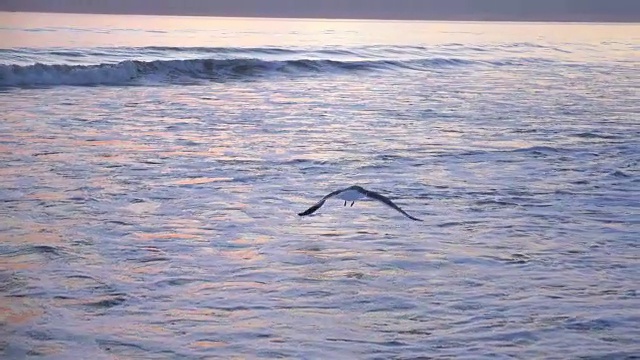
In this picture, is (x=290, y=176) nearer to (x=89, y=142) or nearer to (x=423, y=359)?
(x=89, y=142)

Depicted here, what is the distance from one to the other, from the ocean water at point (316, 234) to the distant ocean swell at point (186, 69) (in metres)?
6.21

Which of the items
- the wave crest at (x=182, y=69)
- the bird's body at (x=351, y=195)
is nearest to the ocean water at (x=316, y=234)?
the bird's body at (x=351, y=195)

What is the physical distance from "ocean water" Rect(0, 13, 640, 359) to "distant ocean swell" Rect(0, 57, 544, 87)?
6.21 meters

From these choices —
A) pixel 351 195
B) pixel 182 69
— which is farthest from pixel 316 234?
pixel 182 69

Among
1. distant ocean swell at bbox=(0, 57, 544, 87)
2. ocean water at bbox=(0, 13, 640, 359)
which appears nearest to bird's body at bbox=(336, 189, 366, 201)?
ocean water at bbox=(0, 13, 640, 359)

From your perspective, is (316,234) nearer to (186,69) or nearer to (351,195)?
(351,195)

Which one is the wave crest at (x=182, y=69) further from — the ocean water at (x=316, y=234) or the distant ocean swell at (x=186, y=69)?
the ocean water at (x=316, y=234)

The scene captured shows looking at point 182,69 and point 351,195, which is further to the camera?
point 182,69

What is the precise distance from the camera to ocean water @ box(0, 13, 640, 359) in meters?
4.72

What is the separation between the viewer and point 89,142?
11.7m

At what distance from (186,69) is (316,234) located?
20.1m

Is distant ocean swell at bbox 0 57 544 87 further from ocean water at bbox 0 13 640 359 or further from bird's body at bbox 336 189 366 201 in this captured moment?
bird's body at bbox 336 189 366 201

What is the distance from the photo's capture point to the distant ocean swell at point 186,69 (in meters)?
22.4

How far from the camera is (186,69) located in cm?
2634
